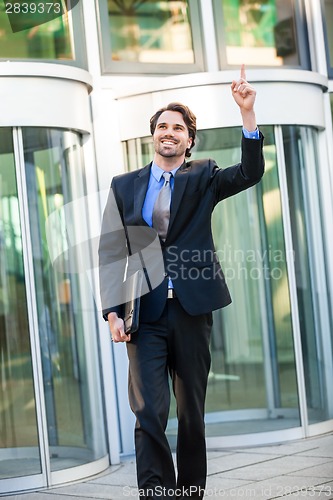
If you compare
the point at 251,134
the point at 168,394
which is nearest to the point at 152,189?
the point at 251,134

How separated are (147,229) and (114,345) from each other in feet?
7.70

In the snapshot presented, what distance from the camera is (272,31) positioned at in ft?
24.6

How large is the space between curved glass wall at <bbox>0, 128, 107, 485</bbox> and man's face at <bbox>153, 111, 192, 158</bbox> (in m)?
1.63

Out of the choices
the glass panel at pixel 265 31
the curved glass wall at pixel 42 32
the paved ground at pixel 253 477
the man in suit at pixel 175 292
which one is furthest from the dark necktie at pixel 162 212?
the glass panel at pixel 265 31

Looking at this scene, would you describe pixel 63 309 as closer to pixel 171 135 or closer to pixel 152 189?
pixel 152 189

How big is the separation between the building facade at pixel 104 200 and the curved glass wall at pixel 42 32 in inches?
0.4

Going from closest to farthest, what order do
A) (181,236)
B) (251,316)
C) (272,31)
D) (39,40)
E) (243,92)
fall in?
(243,92) → (181,236) → (39,40) → (251,316) → (272,31)

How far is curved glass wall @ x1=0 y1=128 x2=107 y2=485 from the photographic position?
5.88m

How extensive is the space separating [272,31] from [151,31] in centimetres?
95

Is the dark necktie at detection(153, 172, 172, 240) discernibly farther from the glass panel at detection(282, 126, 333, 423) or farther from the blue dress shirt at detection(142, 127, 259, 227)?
the glass panel at detection(282, 126, 333, 423)

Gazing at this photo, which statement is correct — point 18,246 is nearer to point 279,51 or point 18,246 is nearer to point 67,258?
point 67,258

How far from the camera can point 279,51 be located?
7.47 m

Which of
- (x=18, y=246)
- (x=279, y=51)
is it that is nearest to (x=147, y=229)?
(x=18, y=246)

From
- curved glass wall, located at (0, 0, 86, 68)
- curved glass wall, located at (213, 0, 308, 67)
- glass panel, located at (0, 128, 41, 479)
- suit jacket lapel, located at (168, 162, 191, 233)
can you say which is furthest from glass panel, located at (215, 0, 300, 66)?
suit jacket lapel, located at (168, 162, 191, 233)
